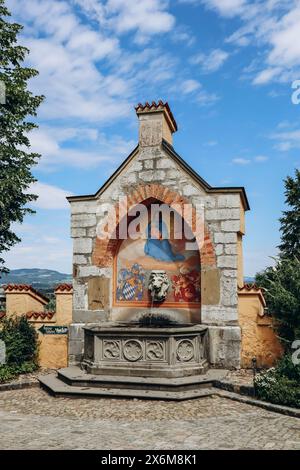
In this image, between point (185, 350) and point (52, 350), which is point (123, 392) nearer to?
point (185, 350)

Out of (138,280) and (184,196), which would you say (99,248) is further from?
(184,196)

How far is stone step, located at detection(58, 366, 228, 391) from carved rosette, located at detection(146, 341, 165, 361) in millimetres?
416

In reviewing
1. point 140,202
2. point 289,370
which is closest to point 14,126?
point 140,202

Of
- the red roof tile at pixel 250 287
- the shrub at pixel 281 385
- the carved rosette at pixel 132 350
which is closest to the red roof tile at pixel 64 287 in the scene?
the carved rosette at pixel 132 350

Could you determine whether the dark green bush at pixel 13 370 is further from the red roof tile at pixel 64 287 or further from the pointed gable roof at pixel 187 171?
the pointed gable roof at pixel 187 171

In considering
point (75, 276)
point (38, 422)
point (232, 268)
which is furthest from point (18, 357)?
point (232, 268)

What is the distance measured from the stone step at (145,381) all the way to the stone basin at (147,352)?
0.14m

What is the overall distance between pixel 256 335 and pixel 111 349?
325cm

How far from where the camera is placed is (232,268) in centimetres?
985

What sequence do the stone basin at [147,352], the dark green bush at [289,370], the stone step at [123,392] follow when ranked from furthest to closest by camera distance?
the stone basin at [147,352]
the stone step at [123,392]
the dark green bush at [289,370]

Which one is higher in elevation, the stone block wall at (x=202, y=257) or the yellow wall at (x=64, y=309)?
the stone block wall at (x=202, y=257)

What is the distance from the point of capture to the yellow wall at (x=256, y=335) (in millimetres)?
9591

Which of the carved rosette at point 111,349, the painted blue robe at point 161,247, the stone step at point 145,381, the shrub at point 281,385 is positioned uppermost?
the painted blue robe at point 161,247

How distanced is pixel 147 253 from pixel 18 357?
4016 mm
